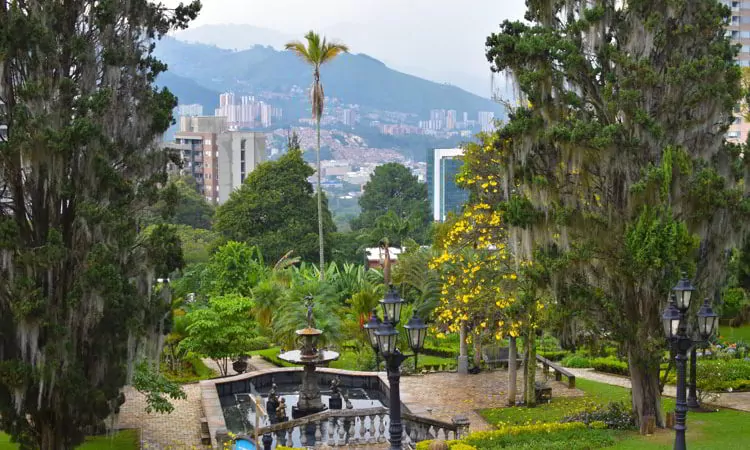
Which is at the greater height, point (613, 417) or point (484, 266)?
point (484, 266)


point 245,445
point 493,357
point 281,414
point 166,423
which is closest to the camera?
point 245,445

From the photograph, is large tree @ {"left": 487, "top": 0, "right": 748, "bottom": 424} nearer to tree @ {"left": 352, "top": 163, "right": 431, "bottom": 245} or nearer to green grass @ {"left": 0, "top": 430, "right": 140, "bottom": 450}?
green grass @ {"left": 0, "top": 430, "right": 140, "bottom": 450}

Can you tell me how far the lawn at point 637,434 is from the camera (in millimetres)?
19188

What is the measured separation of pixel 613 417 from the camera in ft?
71.1

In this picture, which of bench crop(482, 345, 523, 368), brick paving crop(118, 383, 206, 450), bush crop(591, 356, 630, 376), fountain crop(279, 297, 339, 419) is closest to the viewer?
brick paving crop(118, 383, 206, 450)

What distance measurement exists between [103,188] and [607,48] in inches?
406

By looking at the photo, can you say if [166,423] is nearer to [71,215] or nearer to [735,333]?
[71,215]

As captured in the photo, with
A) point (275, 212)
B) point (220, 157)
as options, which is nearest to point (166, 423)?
point (275, 212)

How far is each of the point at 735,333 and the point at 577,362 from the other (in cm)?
757

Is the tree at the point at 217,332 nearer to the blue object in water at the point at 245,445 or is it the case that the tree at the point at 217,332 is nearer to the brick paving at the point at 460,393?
the brick paving at the point at 460,393

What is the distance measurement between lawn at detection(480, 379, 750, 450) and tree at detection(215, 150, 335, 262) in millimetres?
29554

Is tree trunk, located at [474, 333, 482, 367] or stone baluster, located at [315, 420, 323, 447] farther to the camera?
tree trunk, located at [474, 333, 482, 367]

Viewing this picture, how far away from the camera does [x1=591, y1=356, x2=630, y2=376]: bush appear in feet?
104

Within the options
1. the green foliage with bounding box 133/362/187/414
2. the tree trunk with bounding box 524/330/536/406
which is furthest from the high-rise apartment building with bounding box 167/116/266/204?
the green foliage with bounding box 133/362/187/414
